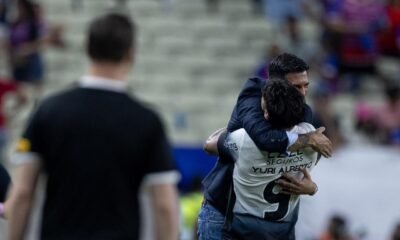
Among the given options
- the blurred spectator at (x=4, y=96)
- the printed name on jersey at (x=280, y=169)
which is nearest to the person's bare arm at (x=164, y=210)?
the printed name on jersey at (x=280, y=169)

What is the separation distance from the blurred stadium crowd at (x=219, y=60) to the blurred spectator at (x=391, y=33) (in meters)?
0.01

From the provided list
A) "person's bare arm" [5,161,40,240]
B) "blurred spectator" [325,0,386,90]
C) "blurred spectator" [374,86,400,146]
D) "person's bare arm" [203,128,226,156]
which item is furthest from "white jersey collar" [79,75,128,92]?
"blurred spectator" [325,0,386,90]

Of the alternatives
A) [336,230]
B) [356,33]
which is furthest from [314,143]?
[356,33]

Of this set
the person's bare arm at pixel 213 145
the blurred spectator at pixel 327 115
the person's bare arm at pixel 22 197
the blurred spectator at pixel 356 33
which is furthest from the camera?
the blurred spectator at pixel 356 33

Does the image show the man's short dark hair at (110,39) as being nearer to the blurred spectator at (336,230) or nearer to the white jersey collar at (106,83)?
the white jersey collar at (106,83)

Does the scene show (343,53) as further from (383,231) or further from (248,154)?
(248,154)

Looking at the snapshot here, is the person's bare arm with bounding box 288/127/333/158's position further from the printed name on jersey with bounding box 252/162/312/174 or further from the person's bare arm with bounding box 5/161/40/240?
the person's bare arm with bounding box 5/161/40/240

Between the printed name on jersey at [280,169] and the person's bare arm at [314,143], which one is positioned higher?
the person's bare arm at [314,143]

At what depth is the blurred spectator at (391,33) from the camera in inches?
671

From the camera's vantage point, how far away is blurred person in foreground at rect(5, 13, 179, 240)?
5785 millimetres

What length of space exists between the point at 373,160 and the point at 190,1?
613cm

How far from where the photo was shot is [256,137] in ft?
23.4

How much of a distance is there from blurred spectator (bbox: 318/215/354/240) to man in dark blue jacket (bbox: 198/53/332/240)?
551 cm

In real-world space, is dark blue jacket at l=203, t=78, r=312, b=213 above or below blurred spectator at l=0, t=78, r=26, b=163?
above
